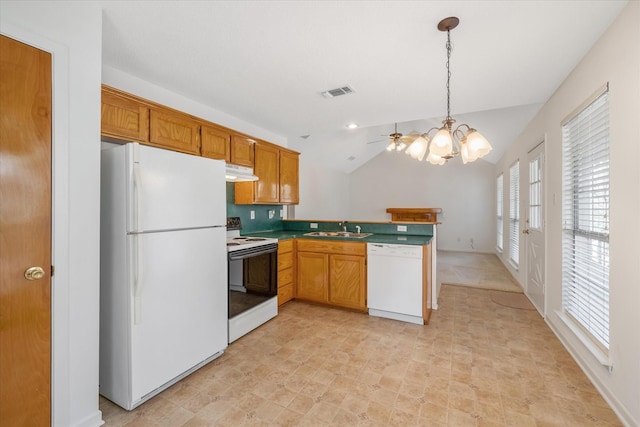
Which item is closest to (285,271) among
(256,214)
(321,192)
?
(256,214)

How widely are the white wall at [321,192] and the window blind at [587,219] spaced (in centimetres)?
469

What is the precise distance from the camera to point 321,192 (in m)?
7.35

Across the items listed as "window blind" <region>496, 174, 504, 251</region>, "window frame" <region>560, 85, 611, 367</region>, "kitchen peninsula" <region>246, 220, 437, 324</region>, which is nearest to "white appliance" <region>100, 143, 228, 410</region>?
"kitchen peninsula" <region>246, 220, 437, 324</region>

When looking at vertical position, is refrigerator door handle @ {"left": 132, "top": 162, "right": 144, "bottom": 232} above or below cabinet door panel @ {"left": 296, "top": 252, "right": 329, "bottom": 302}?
above

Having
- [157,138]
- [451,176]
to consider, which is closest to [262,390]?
[157,138]

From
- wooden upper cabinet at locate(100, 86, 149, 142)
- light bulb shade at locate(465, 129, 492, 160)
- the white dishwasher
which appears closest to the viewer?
light bulb shade at locate(465, 129, 492, 160)

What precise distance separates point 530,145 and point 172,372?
4662 millimetres

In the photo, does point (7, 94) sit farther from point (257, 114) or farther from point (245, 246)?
point (257, 114)

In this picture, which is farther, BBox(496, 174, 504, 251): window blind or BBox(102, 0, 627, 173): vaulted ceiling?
BBox(496, 174, 504, 251): window blind

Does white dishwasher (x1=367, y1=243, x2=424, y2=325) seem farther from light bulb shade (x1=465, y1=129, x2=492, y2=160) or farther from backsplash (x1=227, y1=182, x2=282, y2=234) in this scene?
backsplash (x1=227, y1=182, x2=282, y2=234)

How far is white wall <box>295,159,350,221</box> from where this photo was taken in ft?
21.4

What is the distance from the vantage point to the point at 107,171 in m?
1.82

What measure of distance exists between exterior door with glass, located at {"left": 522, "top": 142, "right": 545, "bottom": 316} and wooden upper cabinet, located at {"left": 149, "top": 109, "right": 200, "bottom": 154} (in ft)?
12.3

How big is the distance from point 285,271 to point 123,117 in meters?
2.28
